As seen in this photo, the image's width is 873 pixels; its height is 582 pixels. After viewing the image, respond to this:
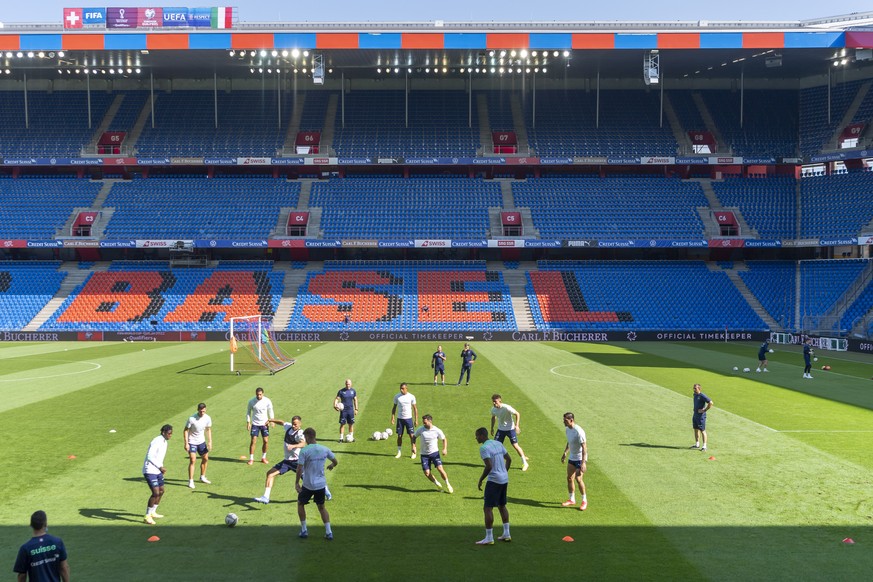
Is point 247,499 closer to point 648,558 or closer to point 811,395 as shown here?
point 648,558

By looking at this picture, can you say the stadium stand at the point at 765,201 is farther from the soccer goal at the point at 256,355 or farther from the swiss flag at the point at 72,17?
the swiss flag at the point at 72,17

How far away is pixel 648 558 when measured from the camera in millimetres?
10422

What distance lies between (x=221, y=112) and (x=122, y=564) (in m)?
61.6

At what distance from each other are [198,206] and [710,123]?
48843 millimetres

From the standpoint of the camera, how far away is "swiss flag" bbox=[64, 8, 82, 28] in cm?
5646

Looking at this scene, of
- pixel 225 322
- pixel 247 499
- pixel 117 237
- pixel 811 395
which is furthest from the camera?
pixel 117 237

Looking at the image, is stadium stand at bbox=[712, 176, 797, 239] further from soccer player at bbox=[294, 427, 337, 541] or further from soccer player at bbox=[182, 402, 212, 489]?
soccer player at bbox=[294, 427, 337, 541]

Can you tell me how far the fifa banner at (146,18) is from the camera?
183 feet

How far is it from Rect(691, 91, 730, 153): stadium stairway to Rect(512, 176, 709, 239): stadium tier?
13.6ft

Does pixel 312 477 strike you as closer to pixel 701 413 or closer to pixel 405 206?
pixel 701 413

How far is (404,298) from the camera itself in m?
53.8

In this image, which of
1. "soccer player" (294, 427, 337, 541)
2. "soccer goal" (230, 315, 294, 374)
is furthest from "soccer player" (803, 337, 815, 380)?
"soccer player" (294, 427, 337, 541)

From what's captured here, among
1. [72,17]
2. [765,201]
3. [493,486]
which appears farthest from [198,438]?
[765,201]

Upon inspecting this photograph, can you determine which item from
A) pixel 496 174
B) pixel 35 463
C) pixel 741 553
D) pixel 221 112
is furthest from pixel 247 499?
pixel 221 112
